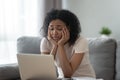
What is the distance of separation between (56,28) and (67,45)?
173 mm

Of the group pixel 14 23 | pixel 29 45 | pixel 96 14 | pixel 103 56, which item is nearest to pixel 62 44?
pixel 103 56

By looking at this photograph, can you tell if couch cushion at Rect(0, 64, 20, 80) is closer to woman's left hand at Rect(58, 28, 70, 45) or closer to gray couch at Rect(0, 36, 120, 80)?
gray couch at Rect(0, 36, 120, 80)

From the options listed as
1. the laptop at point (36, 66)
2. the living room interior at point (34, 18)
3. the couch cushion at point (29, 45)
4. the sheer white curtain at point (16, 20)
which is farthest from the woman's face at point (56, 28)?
the sheer white curtain at point (16, 20)

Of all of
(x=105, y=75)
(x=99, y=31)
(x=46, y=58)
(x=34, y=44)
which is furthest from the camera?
(x=99, y=31)

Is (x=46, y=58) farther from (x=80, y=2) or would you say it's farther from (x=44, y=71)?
(x=80, y=2)

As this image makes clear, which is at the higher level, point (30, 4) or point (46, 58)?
point (30, 4)

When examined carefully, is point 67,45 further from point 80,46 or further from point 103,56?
point 103,56

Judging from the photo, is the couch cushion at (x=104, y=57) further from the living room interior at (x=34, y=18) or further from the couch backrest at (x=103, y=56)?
the living room interior at (x=34, y=18)

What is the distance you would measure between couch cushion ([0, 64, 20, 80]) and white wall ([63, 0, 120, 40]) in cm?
158

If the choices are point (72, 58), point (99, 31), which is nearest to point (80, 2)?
point (99, 31)

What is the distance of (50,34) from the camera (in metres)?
1.70

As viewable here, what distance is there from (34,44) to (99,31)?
1247 mm

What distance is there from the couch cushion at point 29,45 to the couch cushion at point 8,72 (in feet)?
0.99

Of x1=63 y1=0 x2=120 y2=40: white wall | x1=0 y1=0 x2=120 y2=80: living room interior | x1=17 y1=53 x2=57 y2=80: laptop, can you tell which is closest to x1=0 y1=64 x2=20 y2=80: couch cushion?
x1=17 y1=53 x2=57 y2=80: laptop
